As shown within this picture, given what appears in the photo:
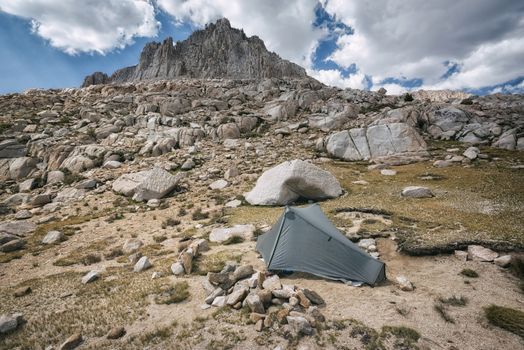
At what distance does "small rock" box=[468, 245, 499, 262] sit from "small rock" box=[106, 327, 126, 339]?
14.0m

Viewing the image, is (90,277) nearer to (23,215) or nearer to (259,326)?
(259,326)

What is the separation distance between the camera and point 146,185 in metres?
25.5

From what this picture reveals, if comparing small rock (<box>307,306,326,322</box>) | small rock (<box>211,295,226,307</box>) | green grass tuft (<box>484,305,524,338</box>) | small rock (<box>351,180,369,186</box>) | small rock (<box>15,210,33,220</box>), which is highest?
small rock (<box>351,180,369,186</box>)

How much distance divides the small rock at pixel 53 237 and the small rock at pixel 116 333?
41.3ft

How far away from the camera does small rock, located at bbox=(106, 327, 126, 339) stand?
823 centimetres

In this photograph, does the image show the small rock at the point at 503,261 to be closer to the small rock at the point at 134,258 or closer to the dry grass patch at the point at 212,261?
the dry grass patch at the point at 212,261

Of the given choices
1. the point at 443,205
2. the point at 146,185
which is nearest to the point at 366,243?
the point at 443,205

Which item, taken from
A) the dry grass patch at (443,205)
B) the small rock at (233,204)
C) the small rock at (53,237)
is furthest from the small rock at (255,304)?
the small rock at (53,237)

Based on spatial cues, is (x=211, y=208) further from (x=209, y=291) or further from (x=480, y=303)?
(x=480, y=303)

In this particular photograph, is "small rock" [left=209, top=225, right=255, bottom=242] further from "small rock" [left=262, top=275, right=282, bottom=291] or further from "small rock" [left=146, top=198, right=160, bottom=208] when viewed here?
"small rock" [left=146, top=198, right=160, bottom=208]

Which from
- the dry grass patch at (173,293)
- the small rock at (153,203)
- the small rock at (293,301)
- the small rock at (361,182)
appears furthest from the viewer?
the small rock at (361,182)

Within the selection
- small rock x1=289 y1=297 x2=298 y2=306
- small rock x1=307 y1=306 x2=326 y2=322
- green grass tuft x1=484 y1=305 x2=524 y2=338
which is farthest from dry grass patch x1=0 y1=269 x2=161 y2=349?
green grass tuft x1=484 y1=305 x2=524 y2=338

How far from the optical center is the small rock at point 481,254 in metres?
11.6

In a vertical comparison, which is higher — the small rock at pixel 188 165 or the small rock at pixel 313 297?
the small rock at pixel 188 165
